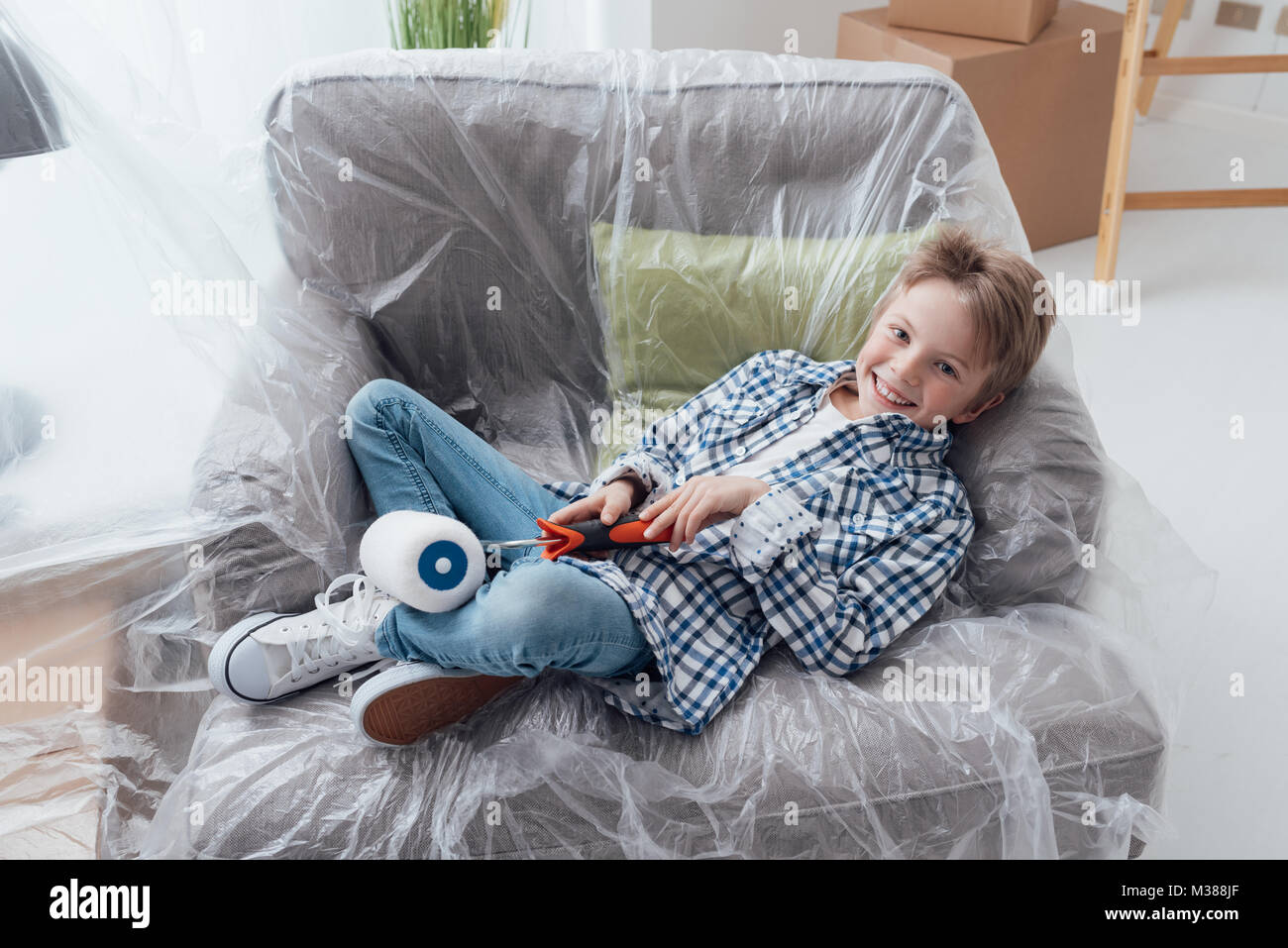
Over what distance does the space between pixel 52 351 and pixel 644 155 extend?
692mm

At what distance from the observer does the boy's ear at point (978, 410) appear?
1105mm

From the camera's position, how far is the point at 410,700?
90 centimetres

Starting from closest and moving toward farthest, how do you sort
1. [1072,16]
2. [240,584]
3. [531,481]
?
[240,584] < [531,481] < [1072,16]

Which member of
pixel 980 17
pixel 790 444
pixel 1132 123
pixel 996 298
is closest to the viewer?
pixel 996 298

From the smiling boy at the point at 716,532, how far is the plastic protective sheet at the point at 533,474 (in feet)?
0.12

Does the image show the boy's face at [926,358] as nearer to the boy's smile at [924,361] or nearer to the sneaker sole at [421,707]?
the boy's smile at [924,361]

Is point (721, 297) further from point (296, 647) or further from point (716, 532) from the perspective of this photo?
point (296, 647)

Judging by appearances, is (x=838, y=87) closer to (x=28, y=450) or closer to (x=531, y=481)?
(x=531, y=481)

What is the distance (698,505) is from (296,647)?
0.40m

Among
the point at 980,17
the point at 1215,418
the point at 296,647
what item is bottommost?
the point at 1215,418

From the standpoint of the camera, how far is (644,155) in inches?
49.5

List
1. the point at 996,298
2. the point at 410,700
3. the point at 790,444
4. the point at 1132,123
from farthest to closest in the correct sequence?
the point at 1132,123
the point at 790,444
the point at 996,298
the point at 410,700

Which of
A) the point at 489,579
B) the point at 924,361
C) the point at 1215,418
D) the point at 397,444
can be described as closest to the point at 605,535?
the point at 489,579

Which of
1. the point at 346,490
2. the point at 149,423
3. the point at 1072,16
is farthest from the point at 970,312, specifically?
the point at 1072,16
